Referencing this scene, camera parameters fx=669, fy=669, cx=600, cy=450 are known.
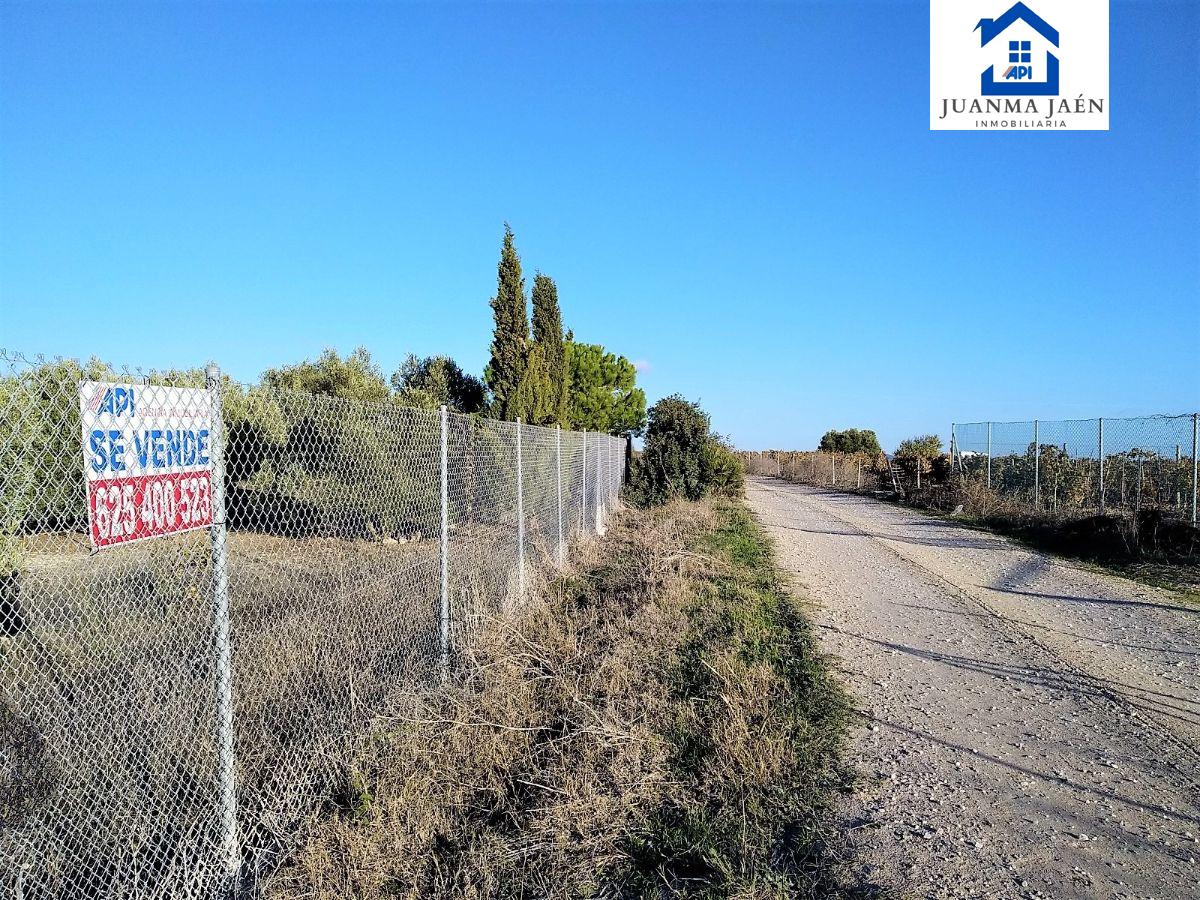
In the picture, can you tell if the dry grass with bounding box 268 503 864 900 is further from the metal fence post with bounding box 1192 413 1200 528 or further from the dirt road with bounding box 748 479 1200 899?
the metal fence post with bounding box 1192 413 1200 528

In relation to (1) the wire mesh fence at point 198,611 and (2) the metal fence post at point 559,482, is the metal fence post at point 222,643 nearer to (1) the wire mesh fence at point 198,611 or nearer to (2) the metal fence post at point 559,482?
(1) the wire mesh fence at point 198,611

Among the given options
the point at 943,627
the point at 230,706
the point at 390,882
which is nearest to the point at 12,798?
the point at 230,706

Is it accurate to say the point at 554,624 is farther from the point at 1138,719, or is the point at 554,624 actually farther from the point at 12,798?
the point at 1138,719

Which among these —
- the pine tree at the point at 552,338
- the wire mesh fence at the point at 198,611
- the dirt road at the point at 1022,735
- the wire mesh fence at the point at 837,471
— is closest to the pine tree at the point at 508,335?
the pine tree at the point at 552,338

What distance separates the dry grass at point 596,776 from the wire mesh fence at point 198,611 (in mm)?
335

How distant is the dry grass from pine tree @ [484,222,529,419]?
420 inches

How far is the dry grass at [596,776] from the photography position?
9.78 feet

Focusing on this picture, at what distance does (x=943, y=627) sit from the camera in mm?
7062

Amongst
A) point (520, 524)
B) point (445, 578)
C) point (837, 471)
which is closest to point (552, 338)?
point (520, 524)

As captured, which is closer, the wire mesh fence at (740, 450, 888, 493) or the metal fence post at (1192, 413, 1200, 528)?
the metal fence post at (1192, 413, 1200, 528)

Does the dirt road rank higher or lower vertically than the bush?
lower

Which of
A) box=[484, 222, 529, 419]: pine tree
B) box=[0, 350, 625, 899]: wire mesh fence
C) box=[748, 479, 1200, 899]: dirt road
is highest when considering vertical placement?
box=[484, 222, 529, 419]: pine tree

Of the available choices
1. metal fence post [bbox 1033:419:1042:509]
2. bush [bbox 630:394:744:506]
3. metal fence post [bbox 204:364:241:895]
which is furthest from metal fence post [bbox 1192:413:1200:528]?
metal fence post [bbox 204:364:241:895]

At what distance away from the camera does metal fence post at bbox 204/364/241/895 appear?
2682 mm
